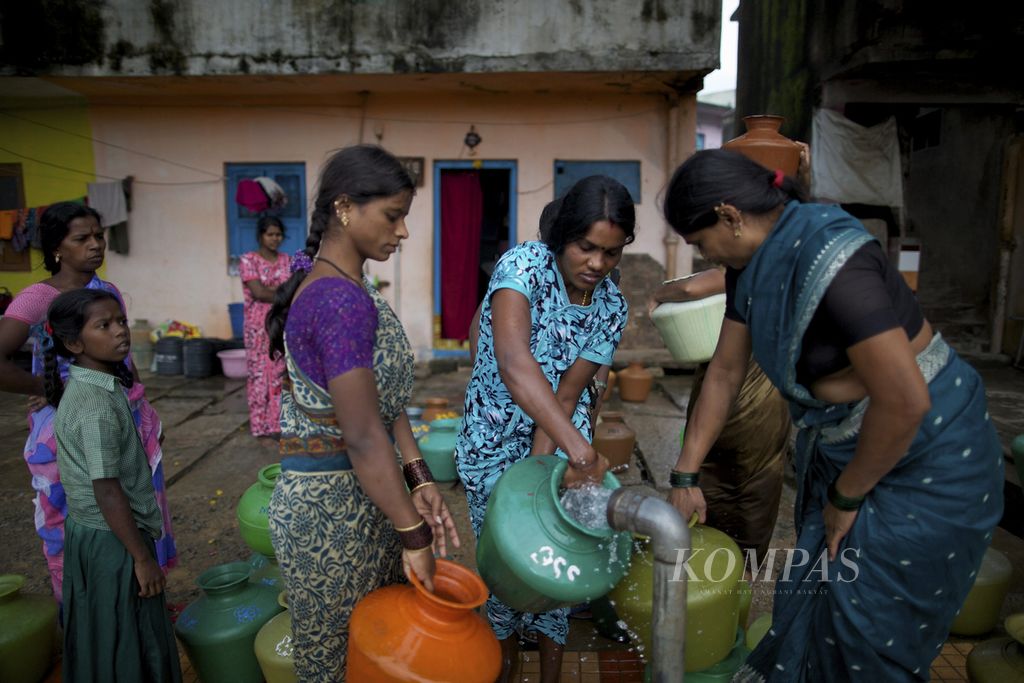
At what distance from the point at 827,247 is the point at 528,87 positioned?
7.01 metres

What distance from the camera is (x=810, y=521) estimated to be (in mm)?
1786

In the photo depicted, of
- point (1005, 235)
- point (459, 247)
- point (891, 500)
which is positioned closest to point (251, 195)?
point (459, 247)

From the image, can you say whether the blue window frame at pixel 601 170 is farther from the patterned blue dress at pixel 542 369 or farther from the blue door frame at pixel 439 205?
the patterned blue dress at pixel 542 369

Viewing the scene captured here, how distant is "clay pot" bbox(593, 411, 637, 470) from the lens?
4344 mm

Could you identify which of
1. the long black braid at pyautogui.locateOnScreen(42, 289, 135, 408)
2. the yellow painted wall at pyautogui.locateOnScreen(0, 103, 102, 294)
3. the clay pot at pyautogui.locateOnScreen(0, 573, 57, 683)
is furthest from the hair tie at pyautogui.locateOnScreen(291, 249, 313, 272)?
the yellow painted wall at pyautogui.locateOnScreen(0, 103, 102, 294)

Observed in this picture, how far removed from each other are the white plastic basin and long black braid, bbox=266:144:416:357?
181cm

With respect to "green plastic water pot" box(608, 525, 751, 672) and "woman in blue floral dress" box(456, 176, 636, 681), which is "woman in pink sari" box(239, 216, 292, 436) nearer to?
"woman in blue floral dress" box(456, 176, 636, 681)

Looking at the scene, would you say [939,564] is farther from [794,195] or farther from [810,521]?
[794,195]

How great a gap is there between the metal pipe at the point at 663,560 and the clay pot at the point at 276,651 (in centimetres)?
115

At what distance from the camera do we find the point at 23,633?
2287 millimetres

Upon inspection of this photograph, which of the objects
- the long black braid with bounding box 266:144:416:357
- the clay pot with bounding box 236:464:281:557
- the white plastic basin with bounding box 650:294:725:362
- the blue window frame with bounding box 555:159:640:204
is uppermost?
the blue window frame with bounding box 555:159:640:204

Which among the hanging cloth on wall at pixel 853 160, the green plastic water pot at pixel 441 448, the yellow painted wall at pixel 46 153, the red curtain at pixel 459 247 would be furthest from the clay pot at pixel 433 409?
the yellow painted wall at pixel 46 153

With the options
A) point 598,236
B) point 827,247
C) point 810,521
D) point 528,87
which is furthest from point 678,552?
point 528,87

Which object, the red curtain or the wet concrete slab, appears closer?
the wet concrete slab
